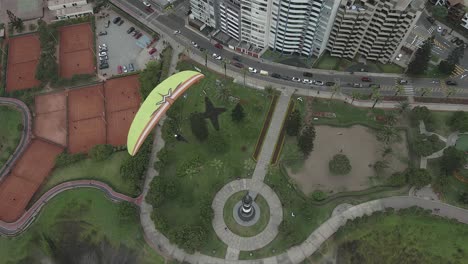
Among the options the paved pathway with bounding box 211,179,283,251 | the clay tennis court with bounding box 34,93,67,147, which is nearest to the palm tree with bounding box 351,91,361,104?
the paved pathway with bounding box 211,179,283,251

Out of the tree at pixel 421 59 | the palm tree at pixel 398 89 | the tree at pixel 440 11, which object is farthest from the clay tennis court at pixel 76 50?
the tree at pixel 440 11

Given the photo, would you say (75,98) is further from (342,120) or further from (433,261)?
(433,261)

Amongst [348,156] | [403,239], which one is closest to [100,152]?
[348,156]

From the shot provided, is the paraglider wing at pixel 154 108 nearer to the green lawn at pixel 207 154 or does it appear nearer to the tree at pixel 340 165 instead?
the green lawn at pixel 207 154

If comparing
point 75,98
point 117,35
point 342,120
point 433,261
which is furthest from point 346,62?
point 75,98

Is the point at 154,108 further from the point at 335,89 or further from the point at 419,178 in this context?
the point at 419,178

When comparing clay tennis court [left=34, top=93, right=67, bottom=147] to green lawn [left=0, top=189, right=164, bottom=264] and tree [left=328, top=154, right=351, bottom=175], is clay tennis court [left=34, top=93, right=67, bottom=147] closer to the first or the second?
green lawn [left=0, top=189, right=164, bottom=264]
